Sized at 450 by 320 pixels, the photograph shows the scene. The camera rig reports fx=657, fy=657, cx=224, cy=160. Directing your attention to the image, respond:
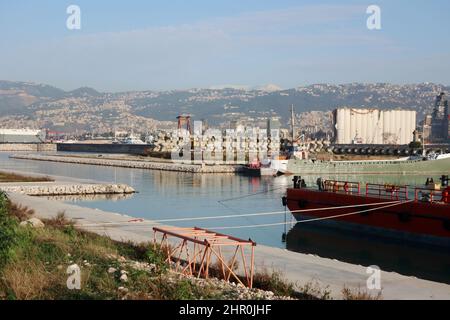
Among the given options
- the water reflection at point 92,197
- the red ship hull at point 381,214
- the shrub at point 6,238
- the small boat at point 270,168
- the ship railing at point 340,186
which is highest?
the shrub at point 6,238

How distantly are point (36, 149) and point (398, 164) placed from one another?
140 m

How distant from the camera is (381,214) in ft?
91.9

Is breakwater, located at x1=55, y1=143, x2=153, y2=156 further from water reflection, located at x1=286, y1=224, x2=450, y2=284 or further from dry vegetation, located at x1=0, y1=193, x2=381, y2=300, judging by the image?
dry vegetation, located at x1=0, y1=193, x2=381, y2=300

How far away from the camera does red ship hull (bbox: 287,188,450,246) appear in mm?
25250

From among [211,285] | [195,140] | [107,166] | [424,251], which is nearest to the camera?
[211,285]

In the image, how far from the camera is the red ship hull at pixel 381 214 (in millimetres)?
25250

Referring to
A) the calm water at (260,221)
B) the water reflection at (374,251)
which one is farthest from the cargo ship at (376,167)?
the water reflection at (374,251)

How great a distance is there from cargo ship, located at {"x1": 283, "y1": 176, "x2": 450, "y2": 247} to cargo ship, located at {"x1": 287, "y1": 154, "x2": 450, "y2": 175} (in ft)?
155

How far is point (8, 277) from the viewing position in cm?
1215

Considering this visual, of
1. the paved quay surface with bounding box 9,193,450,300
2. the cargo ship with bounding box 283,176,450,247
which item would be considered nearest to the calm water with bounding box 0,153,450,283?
the cargo ship with bounding box 283,176,450,247

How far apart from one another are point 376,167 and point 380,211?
5802 cm

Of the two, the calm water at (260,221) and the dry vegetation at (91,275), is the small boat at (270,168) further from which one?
the dry vegetation at (91,275)
